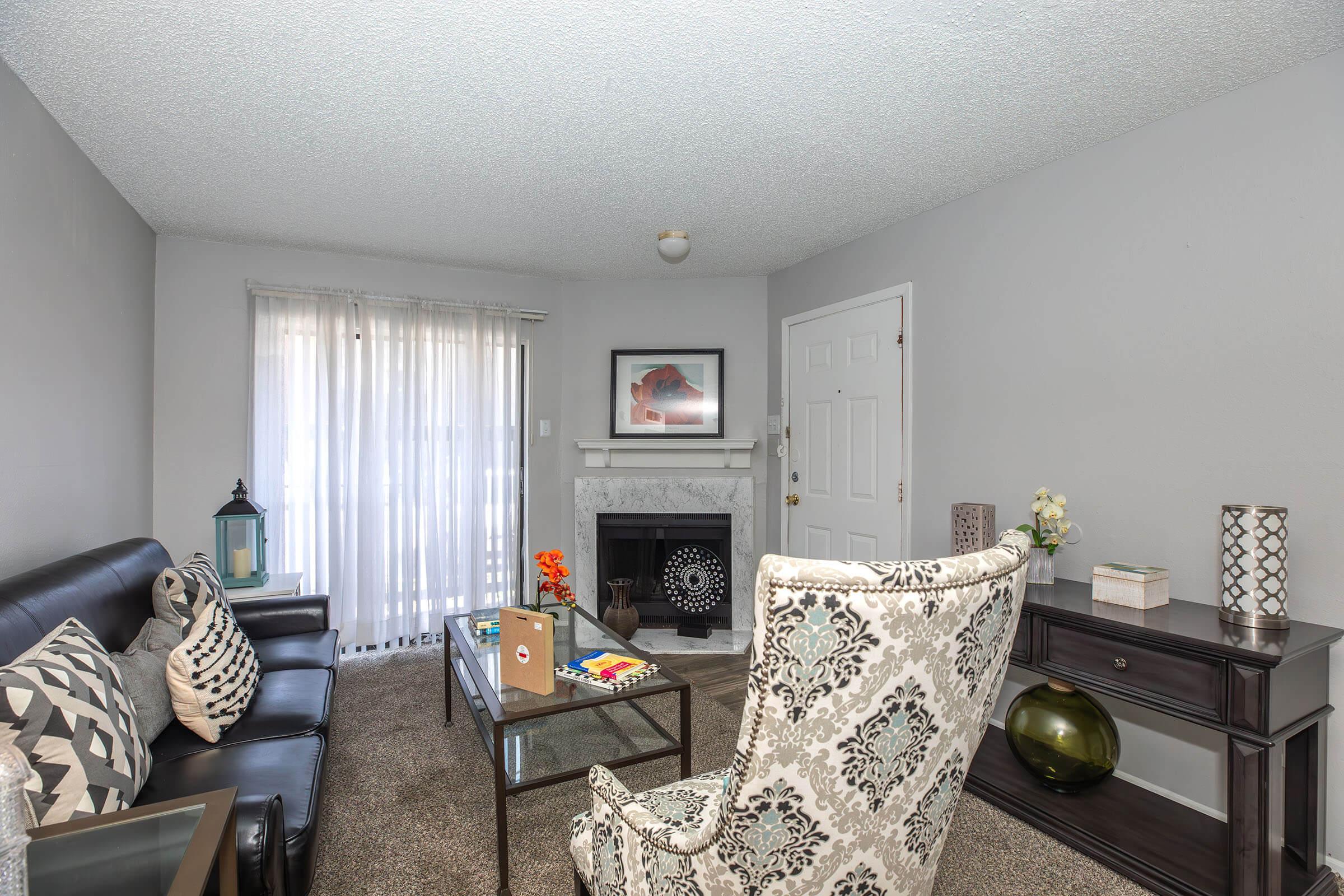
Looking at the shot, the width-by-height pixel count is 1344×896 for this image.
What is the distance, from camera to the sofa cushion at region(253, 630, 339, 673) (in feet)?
8.30

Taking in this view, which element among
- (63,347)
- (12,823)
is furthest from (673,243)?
(12,823)

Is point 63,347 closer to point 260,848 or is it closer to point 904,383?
point 260,848

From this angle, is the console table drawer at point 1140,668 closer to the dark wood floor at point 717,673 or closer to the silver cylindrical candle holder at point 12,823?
the dark wood floor at point 717,673

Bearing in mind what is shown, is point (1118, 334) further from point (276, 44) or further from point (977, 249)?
point (276, 44)

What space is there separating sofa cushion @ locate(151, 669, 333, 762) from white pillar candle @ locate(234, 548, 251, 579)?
40.9 inches

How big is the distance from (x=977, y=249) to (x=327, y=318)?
3605mm

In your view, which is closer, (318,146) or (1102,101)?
(1102,101)

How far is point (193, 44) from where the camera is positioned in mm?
1886

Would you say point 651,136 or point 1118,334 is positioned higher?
point 651,136

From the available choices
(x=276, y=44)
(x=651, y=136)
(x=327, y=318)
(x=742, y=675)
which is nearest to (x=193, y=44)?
(x=276, y=44)

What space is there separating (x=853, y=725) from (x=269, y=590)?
3147mm

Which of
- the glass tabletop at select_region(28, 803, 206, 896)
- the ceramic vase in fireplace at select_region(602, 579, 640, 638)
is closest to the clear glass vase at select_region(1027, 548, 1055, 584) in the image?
the ceramic vase in fireplace at select_region(602, 579, 640, 638)

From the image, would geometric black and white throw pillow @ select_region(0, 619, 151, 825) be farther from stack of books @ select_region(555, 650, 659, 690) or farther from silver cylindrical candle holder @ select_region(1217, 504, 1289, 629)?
silver cylindrical candle holder @ select_region(1217, 504, 1289, 629)

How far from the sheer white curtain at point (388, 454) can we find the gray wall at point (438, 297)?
0.14 m
